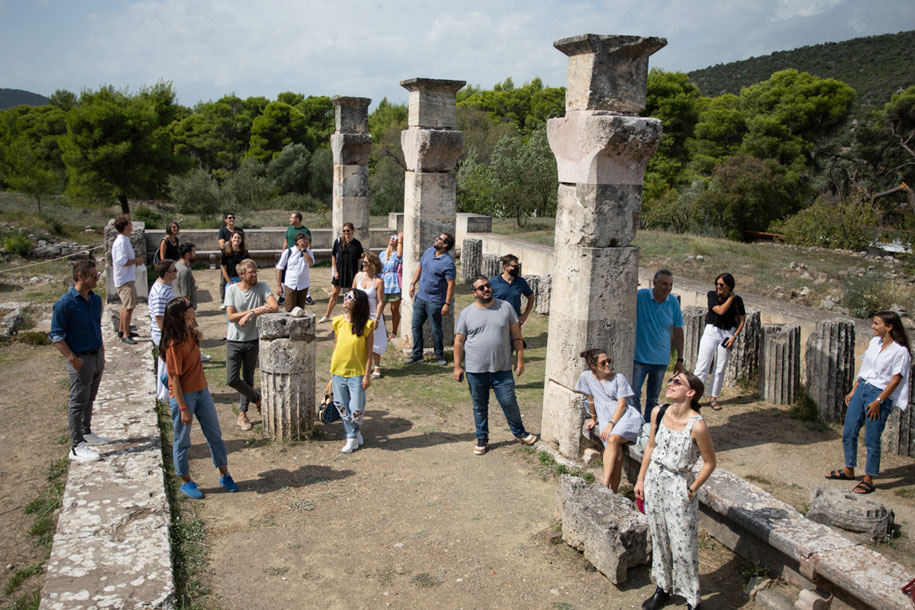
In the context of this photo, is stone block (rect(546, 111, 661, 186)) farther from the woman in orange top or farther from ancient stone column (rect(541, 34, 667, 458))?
the woman in orange top

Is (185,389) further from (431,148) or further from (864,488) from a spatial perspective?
(864,488)

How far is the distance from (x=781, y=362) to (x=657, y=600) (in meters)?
4.76

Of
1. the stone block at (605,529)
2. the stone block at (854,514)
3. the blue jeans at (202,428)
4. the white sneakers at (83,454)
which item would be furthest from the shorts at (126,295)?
the stone block at (854,514)

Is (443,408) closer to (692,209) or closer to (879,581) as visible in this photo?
(879,581)

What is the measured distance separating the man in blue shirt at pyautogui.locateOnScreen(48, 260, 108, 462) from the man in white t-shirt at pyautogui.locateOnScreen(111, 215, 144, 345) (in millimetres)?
3683

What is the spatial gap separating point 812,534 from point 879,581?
1.77 feet

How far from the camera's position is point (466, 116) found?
3747 centimetres

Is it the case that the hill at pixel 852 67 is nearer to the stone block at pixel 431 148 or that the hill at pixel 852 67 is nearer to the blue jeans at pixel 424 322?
the stone block at pixel 431 148

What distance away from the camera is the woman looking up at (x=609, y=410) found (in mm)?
5434

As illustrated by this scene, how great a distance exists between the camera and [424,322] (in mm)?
9617

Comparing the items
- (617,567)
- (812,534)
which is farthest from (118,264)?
(812,534)

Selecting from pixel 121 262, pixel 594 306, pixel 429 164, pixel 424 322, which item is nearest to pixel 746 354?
pixel 594 306

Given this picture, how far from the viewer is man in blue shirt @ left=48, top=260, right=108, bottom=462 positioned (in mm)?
5648

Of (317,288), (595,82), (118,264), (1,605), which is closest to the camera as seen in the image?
(1,605)
